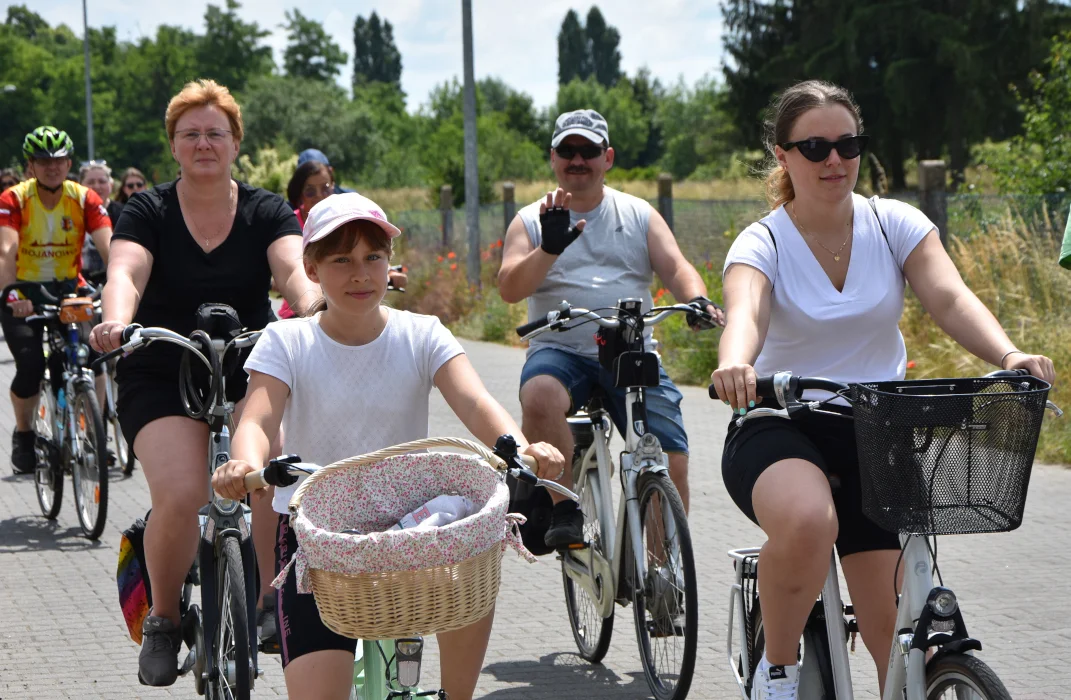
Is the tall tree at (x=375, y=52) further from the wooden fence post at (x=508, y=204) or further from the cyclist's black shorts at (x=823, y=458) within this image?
the cyclist's black shorts at (x=823, y=458)

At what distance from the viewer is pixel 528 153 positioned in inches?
2741

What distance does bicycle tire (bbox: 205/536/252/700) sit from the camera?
388 cm

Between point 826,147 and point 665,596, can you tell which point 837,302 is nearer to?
point 826,147

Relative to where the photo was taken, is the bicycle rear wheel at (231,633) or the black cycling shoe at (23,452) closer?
the bicycle rear wheel at (231,633)

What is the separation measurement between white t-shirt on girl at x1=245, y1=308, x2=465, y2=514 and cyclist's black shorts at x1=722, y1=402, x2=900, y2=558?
77 cm

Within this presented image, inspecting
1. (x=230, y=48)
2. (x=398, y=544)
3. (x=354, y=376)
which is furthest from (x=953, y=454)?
(x=230, y=48)

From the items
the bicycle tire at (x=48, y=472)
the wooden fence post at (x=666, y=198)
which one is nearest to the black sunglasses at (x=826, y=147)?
the bicycle tire at (x=48, y=472)

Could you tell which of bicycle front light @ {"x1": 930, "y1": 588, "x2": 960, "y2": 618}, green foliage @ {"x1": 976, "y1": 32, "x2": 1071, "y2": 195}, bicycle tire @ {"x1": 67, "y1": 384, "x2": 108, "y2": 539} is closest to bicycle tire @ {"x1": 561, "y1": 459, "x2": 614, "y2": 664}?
bicycle front light @ {"x1": 930, "y1": 588, "x2": 960, "y2": 618}

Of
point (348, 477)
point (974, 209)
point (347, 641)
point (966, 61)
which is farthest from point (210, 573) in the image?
point (966, 61)

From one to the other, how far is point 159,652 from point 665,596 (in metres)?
1.70

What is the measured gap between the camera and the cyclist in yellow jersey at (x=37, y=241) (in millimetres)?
8836

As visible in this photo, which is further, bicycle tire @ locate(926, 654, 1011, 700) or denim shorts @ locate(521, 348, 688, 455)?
denim shorts @ locate(521, 348, 688, 455)

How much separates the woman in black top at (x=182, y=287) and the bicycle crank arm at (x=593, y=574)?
1.27 m

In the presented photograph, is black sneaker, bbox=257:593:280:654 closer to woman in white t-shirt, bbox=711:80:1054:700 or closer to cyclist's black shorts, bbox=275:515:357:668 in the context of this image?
cyclist's black shorts, bbox=275:515:357:668
